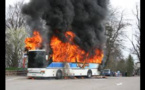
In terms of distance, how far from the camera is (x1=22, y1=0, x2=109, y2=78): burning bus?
83.1ft

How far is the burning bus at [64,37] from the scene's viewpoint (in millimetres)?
25344

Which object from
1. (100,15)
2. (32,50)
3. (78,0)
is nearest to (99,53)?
(100,15)

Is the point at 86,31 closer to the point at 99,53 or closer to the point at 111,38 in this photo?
the point at 99,53

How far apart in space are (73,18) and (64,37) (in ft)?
8.69

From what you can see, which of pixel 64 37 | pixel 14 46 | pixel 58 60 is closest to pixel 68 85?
pixel 58 60

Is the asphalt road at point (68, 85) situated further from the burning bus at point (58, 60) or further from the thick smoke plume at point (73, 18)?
the thick smoke plume at point (73, 18)

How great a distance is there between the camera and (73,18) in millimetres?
28000

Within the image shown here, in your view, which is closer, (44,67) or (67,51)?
(44,67)

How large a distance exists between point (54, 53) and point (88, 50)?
15.6 ft

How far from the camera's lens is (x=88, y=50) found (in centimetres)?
2906

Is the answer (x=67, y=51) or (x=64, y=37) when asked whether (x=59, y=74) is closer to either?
(x=67, y=51)

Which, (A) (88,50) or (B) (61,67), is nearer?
(B) (61,67)

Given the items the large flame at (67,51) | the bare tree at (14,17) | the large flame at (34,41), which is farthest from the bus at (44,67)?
the bare tree at (14,17)

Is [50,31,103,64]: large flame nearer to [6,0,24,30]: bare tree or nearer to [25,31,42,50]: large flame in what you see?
[25,31,42,50]: large flame
